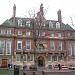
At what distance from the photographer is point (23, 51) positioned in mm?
53375

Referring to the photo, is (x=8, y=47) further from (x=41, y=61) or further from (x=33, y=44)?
(x=41, y=61)

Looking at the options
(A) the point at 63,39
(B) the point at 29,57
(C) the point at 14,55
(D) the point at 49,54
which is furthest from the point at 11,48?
(A) the point at 63,39

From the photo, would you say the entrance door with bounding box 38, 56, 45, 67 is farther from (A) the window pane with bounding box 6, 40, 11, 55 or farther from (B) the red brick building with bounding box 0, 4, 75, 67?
(A) the window pane with bounding box 6, 40, 11, 55

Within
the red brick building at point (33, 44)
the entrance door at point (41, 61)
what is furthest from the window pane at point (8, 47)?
the entrance door at point (41, 61)

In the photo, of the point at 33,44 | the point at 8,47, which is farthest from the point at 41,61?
the point at 8,47

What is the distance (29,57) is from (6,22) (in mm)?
11744

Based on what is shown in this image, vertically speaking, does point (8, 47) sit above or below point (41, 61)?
above

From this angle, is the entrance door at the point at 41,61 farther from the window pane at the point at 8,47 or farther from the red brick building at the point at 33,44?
the window pane at the point at 8,47

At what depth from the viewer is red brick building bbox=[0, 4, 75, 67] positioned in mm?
52188

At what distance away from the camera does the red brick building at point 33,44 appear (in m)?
52.2

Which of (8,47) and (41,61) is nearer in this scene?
(8,47)

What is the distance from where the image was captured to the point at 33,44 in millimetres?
55250

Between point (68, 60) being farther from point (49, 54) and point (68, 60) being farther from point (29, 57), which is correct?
point (29, 57)

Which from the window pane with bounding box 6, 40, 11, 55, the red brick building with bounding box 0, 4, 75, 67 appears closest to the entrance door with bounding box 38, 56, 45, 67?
the red brick building with bounding box 0, 4, 75, 67
